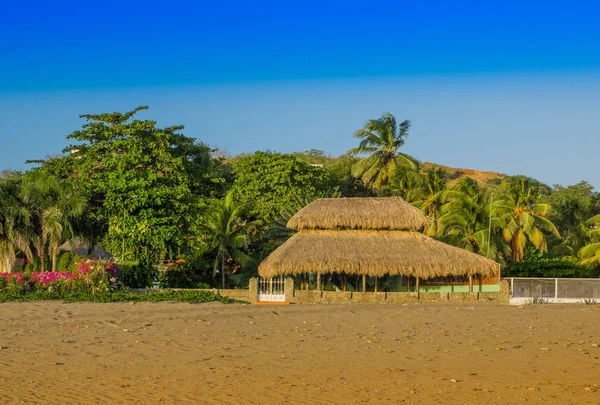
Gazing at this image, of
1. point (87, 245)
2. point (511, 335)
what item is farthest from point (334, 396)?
point (87, 245)

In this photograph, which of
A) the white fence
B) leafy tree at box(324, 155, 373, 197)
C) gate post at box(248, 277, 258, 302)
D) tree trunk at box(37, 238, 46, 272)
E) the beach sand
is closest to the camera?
the beach sand

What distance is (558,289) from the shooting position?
26.6 meters

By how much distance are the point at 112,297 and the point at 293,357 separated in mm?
10718

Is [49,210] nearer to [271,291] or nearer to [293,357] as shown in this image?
[271,291]

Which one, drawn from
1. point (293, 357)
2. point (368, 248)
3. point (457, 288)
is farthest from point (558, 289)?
point (293, 357)

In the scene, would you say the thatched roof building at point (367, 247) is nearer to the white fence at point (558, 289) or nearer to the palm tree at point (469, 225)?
the white fence at point (558, 289)

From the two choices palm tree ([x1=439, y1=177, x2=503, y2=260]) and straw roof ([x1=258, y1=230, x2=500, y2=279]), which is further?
palm tree ([x1=439, y1=177, x2=503, y2=260])

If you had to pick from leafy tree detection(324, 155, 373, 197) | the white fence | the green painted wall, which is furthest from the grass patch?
leafy tree detection(324, 155, 373, 197)

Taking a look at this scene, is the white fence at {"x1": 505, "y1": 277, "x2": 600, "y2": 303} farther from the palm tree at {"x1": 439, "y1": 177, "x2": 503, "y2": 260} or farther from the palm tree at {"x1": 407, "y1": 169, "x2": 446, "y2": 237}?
the palm tree at {"x1": 407, "y1": 169, "x2": 446, "y2": 237}

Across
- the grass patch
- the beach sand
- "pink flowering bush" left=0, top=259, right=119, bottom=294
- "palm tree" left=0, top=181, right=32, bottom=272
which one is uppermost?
"palm tree" left=0, top=181, right=32, bottom=272

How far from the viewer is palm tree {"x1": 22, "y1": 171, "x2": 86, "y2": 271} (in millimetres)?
24906

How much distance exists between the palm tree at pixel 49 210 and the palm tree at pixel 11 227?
361 mm

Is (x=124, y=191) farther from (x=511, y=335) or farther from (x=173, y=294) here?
(x=511, y=335)

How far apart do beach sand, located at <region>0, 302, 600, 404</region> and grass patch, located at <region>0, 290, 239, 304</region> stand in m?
2.08
